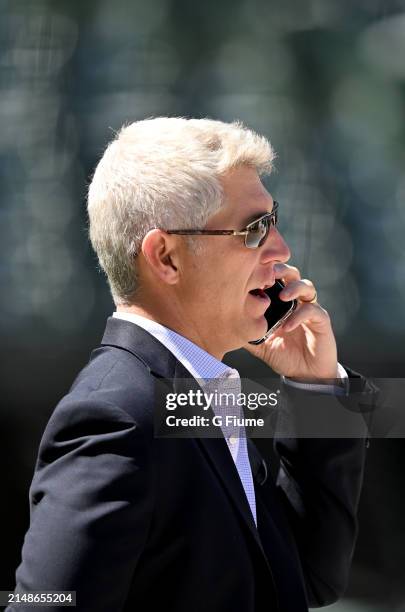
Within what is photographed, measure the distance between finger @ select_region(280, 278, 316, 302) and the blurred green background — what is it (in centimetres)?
187

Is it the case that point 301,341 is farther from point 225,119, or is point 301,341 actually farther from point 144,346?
point 225,119

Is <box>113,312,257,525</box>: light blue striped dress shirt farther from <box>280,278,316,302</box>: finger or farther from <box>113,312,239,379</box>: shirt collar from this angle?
<box>280,278,316,302</box>: finger

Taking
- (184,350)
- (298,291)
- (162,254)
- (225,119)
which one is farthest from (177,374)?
(225,119)

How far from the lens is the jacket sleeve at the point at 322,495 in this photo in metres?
1.92

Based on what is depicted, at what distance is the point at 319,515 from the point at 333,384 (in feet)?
0.95

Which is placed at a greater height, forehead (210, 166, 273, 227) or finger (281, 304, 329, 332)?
forehead (210, 166, 273, 227)

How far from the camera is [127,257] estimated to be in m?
1.70

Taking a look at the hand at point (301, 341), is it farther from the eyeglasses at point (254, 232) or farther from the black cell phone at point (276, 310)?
the eyeglasses at point (254, 232)

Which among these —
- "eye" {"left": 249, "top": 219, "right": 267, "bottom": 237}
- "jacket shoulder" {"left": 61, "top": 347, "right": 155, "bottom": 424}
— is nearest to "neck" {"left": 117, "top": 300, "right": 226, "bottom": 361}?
"jacket shoulder" {"left": 61, "top": 347, "right": 155, "bottom": 424}

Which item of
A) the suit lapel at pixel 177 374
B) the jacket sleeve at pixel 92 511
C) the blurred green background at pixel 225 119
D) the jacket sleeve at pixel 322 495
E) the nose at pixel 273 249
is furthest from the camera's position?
the blurred green background at pixel 225 119

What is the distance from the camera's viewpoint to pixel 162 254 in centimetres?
169

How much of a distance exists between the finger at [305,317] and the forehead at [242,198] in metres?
0.33

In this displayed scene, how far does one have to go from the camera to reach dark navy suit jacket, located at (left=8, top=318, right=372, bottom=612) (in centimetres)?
136

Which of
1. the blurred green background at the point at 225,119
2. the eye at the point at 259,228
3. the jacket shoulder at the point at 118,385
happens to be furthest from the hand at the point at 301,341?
the blurred green background at the point at 225,119
